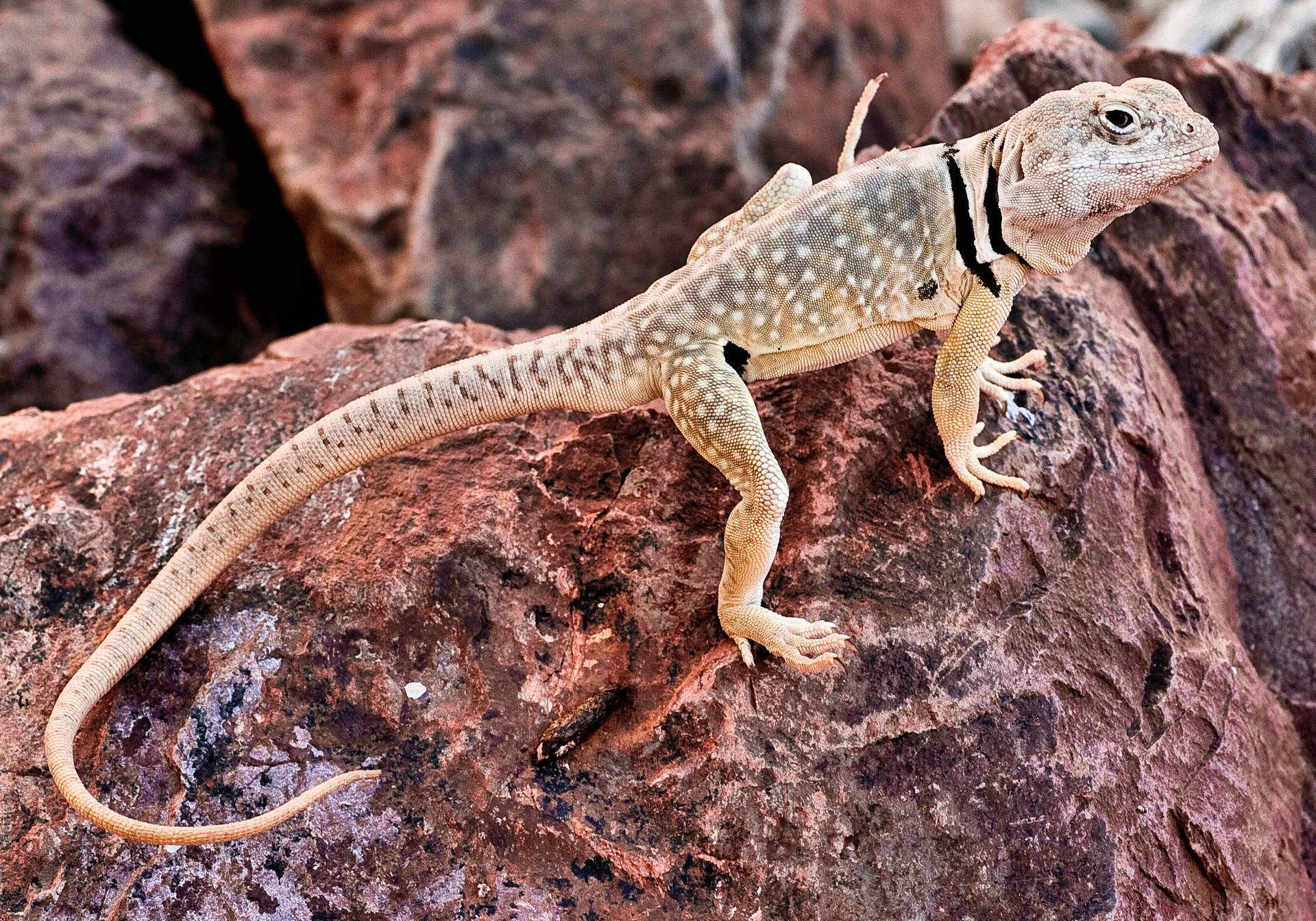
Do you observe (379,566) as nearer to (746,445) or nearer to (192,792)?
(192,792)

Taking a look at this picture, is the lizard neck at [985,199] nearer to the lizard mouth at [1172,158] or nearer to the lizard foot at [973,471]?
the lizard mouth at [1172,158]

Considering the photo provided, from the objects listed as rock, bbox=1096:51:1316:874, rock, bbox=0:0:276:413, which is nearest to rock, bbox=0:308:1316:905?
rock, bbox=1096:51:1316:874

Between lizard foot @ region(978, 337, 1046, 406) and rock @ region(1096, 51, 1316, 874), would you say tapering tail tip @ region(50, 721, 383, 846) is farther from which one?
rock @ region(1096, 51, 1316, 874)

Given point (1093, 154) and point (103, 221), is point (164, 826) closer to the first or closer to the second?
point (1093, 154)

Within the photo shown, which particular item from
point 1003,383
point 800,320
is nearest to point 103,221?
point 800,320

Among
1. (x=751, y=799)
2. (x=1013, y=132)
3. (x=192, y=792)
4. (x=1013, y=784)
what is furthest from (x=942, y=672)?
(x=192, y=792)
